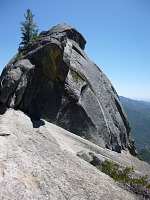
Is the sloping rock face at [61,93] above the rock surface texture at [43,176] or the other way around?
above

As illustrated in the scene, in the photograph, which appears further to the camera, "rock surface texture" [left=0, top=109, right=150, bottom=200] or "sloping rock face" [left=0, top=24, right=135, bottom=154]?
"sloping rock face" [left=0, top=24, right=135, bottom=154]

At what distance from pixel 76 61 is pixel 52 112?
13.4 m

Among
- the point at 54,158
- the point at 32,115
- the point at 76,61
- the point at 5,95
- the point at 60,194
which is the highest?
the point at 76,61

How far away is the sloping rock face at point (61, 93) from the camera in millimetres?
23848

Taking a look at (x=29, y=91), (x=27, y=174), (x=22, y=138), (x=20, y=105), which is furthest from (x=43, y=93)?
(x=27, y=174)

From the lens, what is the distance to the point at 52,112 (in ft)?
96.3

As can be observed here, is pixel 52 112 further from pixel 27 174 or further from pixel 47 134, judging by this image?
pixel 27 174

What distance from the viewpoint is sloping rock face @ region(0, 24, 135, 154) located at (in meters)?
23.8

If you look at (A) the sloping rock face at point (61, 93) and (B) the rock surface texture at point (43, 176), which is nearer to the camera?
(B) the rock surface texture at point (43, 176)

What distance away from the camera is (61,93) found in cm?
3105

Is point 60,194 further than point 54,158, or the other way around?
point 54,158

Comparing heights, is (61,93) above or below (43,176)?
above

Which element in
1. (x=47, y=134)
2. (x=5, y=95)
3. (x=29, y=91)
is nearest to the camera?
(x=47, y=134)

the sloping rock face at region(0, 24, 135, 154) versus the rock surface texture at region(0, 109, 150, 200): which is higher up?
the sloping rock face at region(0, 24, 135, 154)
